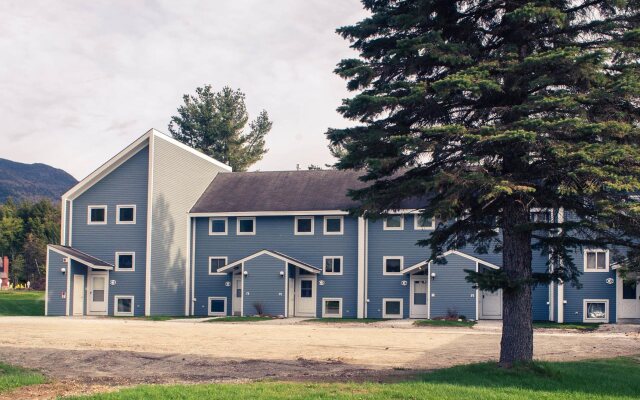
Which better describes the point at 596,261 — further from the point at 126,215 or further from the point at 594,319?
the point at 126,215

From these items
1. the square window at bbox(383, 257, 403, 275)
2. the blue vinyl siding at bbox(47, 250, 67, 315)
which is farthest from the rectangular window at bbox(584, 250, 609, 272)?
the blue vinyl siding at bbox(47, 250, 67, 315)

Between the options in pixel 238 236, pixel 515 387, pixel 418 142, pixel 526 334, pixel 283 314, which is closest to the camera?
pixel 515 387

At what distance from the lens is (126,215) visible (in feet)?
135

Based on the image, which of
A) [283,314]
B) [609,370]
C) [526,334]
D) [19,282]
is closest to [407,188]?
[526,334]

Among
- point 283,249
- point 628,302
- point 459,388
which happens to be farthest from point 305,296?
point 459,388

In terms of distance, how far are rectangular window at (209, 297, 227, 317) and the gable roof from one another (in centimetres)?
488

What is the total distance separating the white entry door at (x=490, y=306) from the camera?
3847 cm

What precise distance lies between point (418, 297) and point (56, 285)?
62.3 feet

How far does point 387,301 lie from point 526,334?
2402 cm

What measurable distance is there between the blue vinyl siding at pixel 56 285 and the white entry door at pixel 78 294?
2.02 feet

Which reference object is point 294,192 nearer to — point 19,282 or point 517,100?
point 517,100

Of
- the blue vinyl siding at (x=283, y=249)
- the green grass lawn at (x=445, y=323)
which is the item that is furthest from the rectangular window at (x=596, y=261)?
the blue vinyl siding at (x=283, y=249)

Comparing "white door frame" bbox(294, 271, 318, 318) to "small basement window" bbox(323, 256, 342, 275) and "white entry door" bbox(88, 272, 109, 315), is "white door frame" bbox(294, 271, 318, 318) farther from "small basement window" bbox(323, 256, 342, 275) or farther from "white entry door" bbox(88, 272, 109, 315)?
"white entry door" bbox(88, 272, 109, 315)

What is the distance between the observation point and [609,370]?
54.0ft
